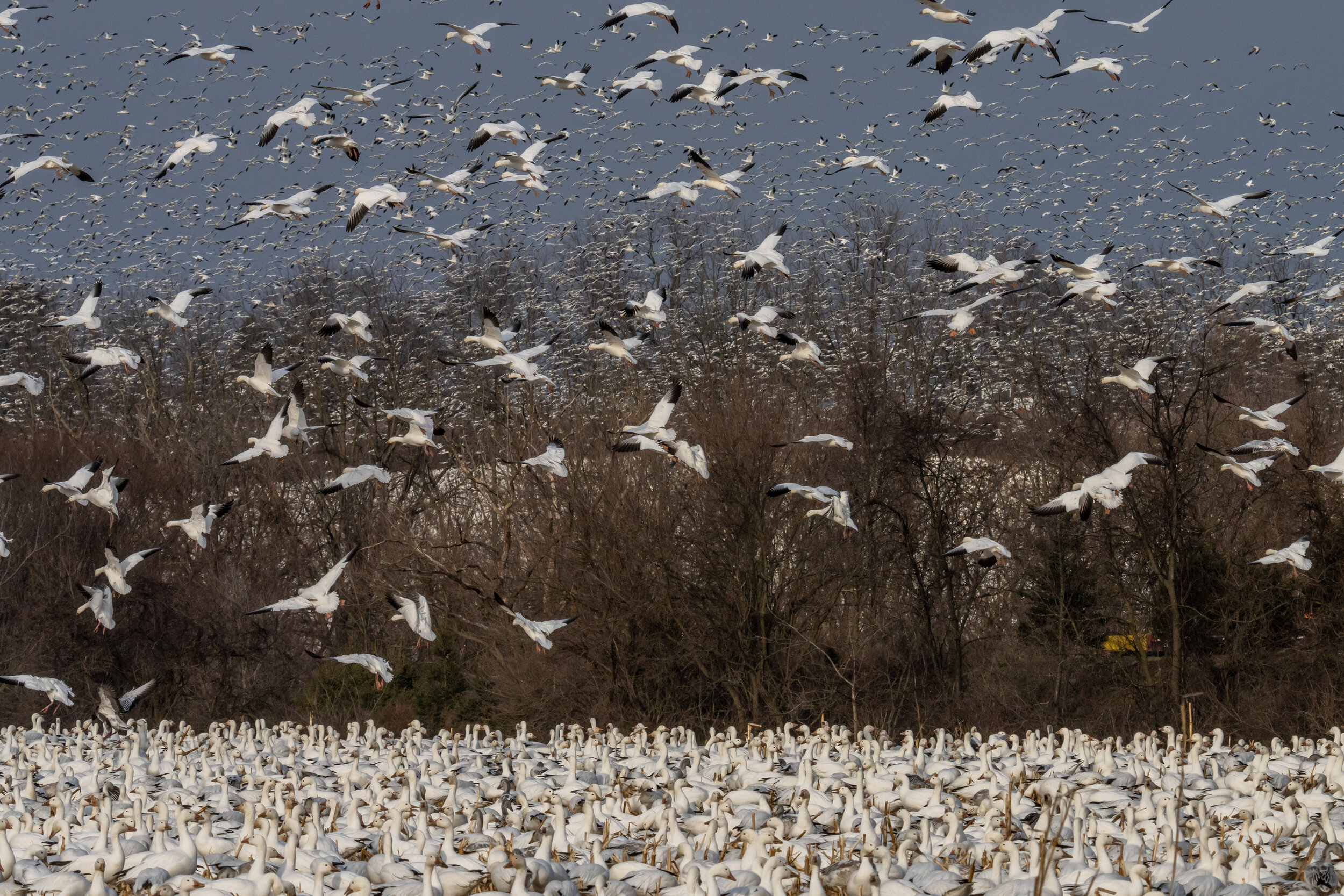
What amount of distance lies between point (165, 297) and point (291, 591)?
1586 cm

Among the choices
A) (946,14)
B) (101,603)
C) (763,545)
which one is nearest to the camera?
(946,14)

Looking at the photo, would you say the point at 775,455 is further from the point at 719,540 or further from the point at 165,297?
the point at 165,297

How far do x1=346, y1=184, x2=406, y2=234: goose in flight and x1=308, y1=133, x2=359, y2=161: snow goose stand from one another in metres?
0.54

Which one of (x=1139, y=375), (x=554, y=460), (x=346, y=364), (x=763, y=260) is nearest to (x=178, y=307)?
(x=346, y=364)

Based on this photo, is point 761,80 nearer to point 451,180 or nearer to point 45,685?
point 451,180

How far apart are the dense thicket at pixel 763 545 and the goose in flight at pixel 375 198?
19.9 feet

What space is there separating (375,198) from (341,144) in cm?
89

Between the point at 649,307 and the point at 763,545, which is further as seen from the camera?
the point at 763,545

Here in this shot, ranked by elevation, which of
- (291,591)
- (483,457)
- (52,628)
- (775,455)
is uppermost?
(775,455)

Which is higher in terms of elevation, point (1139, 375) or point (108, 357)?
point (108, 357)

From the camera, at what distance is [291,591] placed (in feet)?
108

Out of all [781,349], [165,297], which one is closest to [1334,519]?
[781,349]

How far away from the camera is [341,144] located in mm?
17719

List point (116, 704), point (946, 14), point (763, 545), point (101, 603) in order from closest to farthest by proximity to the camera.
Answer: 1. point (946, 14)
2. point (101, 603)
3. point (116, 704)
4. point (763, 545)
